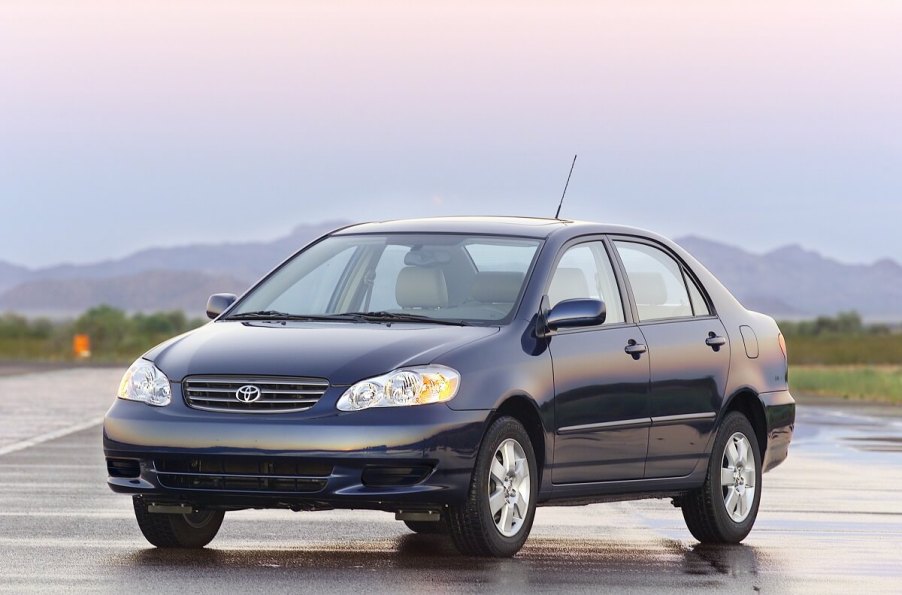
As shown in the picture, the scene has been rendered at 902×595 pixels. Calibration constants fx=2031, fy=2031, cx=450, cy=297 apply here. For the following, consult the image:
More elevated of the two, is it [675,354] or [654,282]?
[654,282]

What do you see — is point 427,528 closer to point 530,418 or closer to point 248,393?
point 530,418

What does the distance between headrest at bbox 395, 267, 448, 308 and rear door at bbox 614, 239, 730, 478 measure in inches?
48.5

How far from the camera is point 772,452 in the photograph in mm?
12484

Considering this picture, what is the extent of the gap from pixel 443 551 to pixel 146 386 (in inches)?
72.3

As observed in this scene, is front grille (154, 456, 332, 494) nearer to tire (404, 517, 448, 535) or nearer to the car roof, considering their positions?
tire (404, 517, 448, 535)

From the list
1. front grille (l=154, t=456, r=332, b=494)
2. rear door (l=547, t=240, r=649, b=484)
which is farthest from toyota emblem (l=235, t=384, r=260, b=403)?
rear door (l=547, t=240, r=649, b=484)

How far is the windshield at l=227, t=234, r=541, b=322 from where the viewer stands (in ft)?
35.3

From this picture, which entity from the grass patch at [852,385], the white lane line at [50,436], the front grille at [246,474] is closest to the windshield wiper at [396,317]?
the front grille at [246,474]

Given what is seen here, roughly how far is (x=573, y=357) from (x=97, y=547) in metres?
2.71

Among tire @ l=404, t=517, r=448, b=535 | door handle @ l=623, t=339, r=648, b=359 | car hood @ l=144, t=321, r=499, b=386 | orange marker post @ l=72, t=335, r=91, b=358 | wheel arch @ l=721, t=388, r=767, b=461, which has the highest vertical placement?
car hood @ l=144, t=321, r=499, b=386

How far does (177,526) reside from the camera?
10.7 metres

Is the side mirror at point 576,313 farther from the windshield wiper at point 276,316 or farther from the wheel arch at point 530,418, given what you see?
the windshield wiper at point 276,316

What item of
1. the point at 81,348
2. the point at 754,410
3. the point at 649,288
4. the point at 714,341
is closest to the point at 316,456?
the point at 649,288

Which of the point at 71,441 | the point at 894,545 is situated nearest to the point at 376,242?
the point at 894,545
